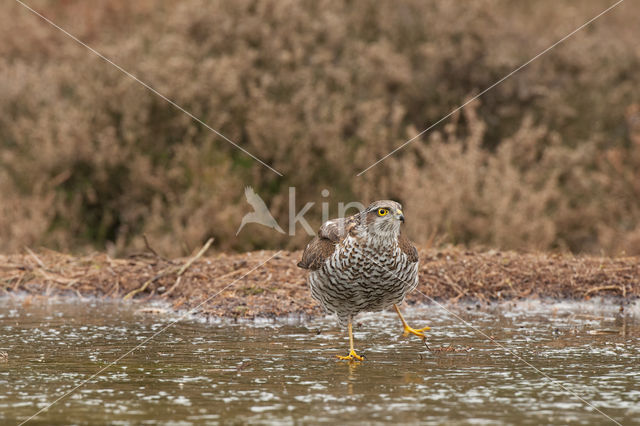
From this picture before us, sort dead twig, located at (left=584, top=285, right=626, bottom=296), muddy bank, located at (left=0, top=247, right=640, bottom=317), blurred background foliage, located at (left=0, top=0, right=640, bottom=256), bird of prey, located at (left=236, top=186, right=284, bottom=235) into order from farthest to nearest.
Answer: bird of prey, located at (left=236, top=186, right=284, bottom=235)
blurred background foliage, located at (left=0, top=0, right=640, bottom=256)
dead twig, located at (left=584, top=285, right=626, bottom=296)
muddy bank, located at (left=0, top=247, right=640, bottom=317)

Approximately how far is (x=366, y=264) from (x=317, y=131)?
973 cm

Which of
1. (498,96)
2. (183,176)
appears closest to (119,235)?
(183,176)

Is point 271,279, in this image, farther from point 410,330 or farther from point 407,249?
point 407,249

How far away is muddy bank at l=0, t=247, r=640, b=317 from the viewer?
837 cm

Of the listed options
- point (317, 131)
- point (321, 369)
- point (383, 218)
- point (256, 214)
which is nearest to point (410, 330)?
point (383, 218)

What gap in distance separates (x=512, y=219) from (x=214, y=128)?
5.50 m

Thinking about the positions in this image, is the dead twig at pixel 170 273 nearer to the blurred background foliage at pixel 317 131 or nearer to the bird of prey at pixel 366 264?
the bird of prey at pixel 366 264

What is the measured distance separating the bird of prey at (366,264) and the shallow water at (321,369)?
1.34 ft

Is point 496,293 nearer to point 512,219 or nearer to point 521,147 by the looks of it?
point 512,219

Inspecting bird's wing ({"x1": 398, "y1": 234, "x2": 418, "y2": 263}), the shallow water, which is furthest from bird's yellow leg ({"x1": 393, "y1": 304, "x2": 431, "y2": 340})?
bird's wing ({"x1": 398, "y1": 234, "x2": 418, "y2": 263})

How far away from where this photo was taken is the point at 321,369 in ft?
19.3

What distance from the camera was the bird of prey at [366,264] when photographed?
20.4 ft

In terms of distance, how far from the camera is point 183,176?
15273 mm

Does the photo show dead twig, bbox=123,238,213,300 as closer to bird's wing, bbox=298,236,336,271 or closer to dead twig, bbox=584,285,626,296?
bird's wing, bbox=298,236,336,271
